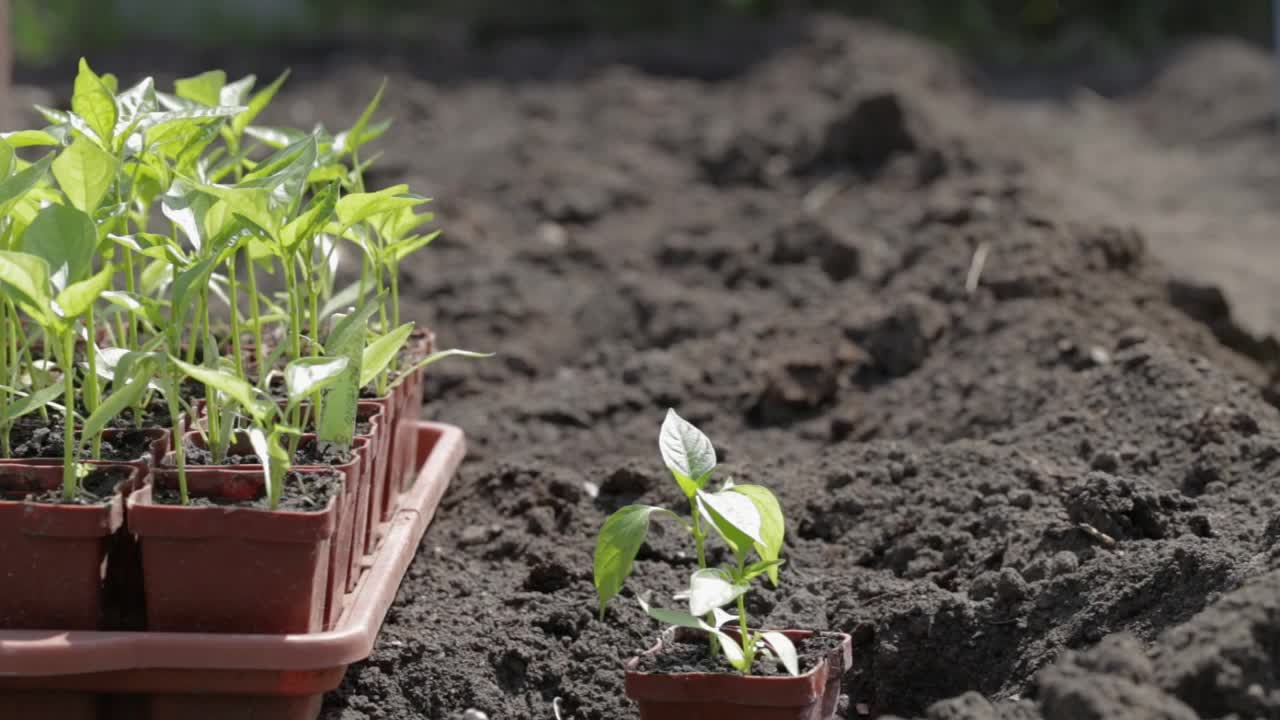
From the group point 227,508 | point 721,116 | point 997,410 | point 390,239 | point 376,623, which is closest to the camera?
point 227,508

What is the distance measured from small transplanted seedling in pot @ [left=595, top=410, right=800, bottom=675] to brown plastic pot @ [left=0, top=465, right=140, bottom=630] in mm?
641

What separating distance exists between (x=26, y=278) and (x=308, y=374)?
353 millimetres

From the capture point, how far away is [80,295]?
6.10ft

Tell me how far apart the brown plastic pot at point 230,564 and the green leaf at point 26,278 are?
28cm

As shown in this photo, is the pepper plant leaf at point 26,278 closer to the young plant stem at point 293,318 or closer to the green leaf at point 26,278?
the green leaf at point 26,278

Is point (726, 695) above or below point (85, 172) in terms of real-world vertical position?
below

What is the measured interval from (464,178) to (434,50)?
2939mm

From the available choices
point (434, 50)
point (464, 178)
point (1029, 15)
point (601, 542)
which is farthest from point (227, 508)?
point (1029, 15)

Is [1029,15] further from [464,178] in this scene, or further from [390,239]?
[390,239]

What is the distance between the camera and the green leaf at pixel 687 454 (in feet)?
6.53

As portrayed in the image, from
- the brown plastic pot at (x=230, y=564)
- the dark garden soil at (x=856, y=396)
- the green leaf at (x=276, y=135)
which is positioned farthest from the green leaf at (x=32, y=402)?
the green leaf at (x=276, y=135)

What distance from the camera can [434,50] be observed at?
858 centimetres

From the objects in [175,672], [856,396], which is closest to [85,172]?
[175,672]

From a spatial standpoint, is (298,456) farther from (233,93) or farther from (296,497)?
(233,93)
